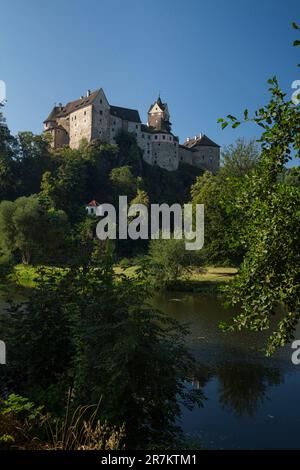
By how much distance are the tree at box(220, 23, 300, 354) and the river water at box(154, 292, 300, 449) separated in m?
2.84

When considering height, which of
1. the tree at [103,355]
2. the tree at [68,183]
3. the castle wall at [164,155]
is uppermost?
the castle wall at [164,155]

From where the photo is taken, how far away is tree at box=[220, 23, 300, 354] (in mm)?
7520

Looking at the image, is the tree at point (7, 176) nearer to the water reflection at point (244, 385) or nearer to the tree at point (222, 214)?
the tree at point (222, 214)

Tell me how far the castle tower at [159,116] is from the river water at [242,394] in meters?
101

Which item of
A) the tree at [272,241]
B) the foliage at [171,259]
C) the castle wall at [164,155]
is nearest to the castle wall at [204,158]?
the castle wall at [164,155]

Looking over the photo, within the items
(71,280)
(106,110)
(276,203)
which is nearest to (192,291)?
(71,280)

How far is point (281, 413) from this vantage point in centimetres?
1404

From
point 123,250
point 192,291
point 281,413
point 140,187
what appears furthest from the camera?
point 140,187

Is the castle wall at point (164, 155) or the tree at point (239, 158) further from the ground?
the castle wall at point (164, 155)

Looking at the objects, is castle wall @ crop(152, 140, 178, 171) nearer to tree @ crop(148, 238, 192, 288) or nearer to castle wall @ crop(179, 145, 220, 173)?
castle wall @ crop(179, 145, 220, 173)

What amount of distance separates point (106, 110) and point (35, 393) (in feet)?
336

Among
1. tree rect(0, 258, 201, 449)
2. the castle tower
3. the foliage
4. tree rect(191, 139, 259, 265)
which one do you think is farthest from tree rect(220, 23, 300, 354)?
the castle tower

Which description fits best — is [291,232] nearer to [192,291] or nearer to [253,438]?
[253,438]

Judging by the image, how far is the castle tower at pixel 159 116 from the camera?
119500 millimetres
